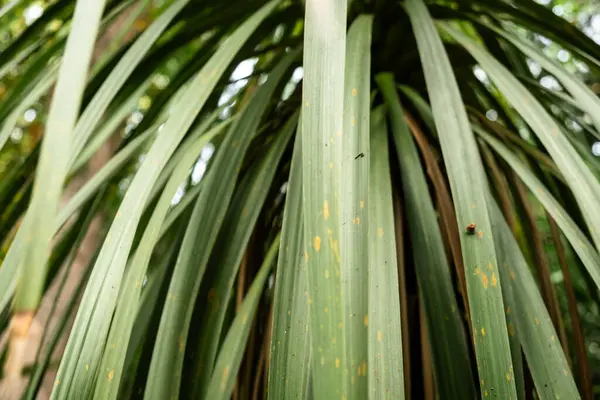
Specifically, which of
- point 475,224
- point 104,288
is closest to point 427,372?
point 475,224

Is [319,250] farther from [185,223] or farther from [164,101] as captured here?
[164,101]

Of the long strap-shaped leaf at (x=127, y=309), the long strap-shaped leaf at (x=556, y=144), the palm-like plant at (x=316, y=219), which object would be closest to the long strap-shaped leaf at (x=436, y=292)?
the palm-like plant at (x=316, y=219)

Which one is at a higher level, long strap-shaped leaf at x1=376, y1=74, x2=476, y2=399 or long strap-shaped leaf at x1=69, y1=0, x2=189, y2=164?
long strap-shaped leaf at x1=69, y1=0, x2=189, y2=164

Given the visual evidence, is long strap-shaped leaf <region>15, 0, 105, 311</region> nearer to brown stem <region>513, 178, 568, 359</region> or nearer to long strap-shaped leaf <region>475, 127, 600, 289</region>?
long strap-shaped leaf <region>475, 127, 600, 289</region>

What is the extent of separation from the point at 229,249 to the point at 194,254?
0.05 meters

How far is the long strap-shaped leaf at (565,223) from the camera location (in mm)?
363

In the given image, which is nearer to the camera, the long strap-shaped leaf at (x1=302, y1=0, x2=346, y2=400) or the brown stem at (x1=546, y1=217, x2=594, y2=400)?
the long strap-shaped leaf at (x1=302, y1=0, x2=346, y2=400)

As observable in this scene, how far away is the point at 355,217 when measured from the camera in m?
0.30

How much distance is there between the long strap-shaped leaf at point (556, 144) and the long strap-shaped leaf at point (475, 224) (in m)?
0.06

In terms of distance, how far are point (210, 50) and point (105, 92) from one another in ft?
0.83

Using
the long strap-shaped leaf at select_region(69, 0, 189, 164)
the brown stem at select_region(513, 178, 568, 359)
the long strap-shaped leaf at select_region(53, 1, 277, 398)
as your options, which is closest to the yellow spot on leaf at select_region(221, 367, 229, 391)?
the long strap-shaped leaf at select_region(53, 1, 277, 398)

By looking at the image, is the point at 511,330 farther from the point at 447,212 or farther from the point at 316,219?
the point at 316,219

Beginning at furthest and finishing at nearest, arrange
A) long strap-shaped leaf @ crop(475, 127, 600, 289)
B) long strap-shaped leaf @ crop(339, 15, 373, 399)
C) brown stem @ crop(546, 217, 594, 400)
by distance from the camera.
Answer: brown stem @ crop(546, 217, 594, 400)
long strap-shaped leaf @ crop(475, 127, 600, 289)
long strap-shaped leaf @ crop(339, 15, 373, 399)

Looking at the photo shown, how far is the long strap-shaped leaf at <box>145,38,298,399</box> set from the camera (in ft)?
1.17
